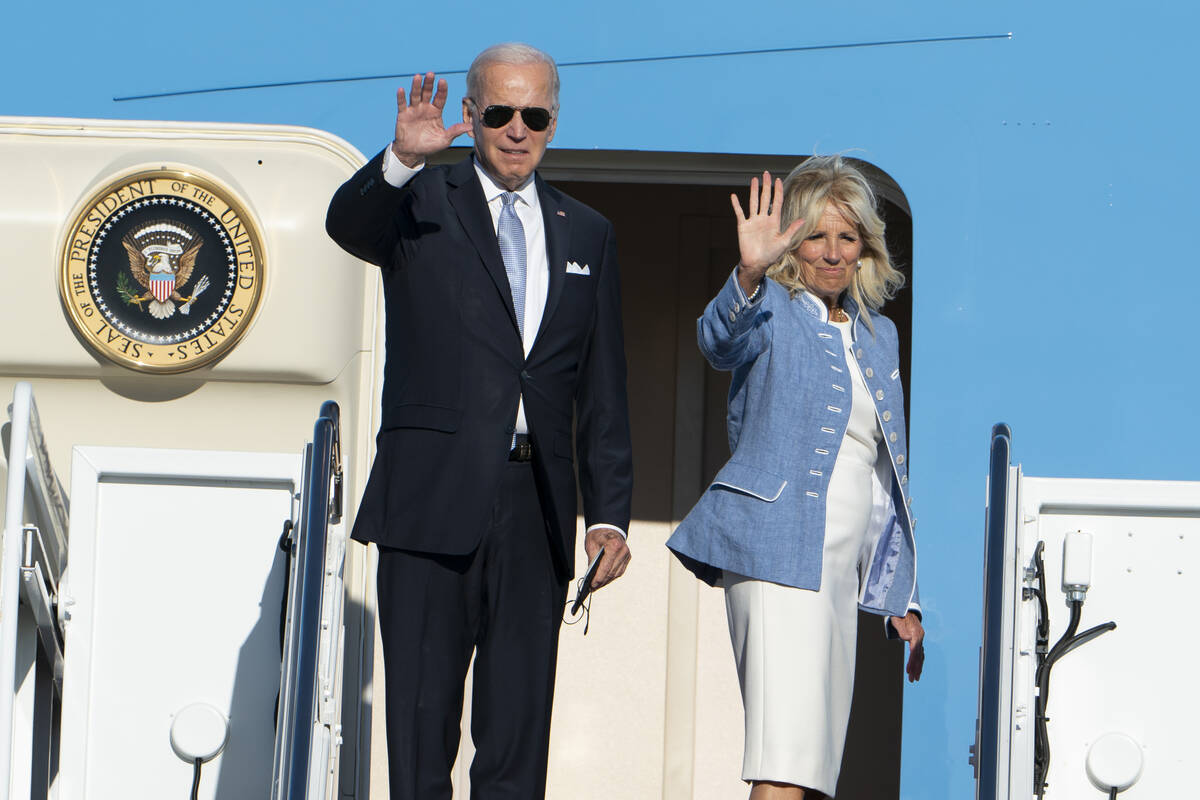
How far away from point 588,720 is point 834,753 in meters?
2.64

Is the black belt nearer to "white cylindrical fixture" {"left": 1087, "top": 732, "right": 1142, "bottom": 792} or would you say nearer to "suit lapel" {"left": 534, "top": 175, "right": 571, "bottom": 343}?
"suit lapel" {"left": 534, "top": 175, "right": 571, "bottom": 343}

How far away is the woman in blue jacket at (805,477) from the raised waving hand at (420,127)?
61 cm

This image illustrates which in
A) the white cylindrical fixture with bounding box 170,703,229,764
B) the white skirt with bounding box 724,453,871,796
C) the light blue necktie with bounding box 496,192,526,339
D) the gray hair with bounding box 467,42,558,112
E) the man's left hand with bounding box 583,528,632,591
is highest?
the gray hair with bounding box 467,42,558,112

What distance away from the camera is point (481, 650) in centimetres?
334

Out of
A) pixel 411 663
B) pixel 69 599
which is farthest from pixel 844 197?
pixel 69 599

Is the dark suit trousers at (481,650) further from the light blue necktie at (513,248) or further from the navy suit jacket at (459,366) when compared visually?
the light blue necktie at (513,248)

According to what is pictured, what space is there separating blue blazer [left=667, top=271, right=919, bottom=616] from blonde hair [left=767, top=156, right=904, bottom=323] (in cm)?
5

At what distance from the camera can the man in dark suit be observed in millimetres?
3266

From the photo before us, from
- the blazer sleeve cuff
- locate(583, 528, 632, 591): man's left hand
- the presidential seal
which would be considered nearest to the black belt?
locate(583, 528, 632, 591): man's left hand

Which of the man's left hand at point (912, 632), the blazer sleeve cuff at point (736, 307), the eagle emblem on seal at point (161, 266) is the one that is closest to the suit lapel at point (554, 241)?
the blazer sleeve cuff at point (736, 307)

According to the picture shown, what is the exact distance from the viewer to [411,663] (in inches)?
128

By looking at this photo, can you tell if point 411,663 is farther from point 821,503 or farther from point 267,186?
point 267,186

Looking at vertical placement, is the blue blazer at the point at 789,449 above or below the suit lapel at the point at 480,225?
below

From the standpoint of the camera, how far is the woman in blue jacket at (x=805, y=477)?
3.35 m
